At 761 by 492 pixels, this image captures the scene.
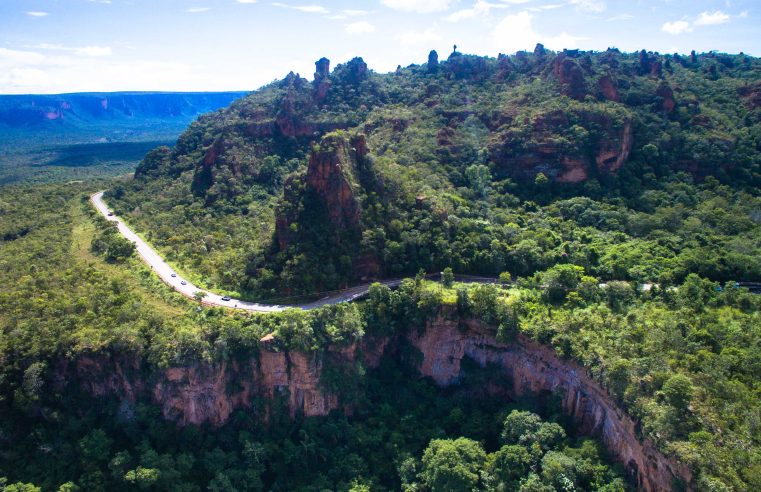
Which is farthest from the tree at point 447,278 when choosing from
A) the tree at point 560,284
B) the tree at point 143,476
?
the tree at point 143,476

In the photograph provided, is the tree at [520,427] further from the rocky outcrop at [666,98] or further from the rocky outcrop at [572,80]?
the rocky outcrop at [666,98]

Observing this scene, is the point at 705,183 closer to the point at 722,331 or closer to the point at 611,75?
the point at 611,75

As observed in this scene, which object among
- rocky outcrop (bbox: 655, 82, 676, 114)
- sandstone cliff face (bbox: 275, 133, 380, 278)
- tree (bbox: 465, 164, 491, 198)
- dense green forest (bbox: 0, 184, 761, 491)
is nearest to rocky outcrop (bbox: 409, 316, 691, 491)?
dense green forest (bbox: 0, 184, 761, 491)

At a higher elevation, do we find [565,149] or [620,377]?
[565,149]

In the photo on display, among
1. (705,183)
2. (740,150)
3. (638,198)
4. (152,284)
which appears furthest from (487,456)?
(740,150)

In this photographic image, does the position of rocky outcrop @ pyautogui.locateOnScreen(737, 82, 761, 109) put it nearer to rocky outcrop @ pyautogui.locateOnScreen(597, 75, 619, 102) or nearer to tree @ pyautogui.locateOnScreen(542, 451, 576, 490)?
rocky outcrop @ pyautogui.locateOnScreen(597, 75, 619, 102)

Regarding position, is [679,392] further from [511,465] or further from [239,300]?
[239,300]

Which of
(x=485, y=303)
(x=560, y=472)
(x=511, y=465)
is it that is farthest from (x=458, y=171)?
(x=560, y=472)
